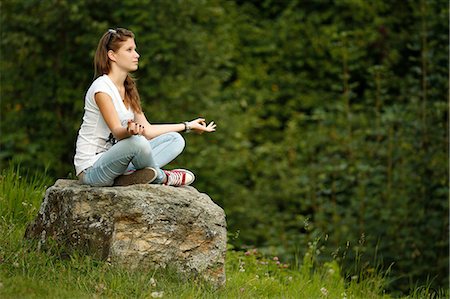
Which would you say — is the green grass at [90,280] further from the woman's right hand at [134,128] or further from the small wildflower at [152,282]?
the woman's right hand at [134,128]

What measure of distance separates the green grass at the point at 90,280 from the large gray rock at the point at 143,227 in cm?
8

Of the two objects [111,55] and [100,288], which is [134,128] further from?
[100,288]

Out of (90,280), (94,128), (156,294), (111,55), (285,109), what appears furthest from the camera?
(285,109)

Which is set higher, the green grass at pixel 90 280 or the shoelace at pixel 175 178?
the shoelace at pixel 175 178

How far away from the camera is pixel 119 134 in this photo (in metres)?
5.31

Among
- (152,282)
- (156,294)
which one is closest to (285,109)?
(152,282)

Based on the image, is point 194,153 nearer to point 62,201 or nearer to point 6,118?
point 6,118

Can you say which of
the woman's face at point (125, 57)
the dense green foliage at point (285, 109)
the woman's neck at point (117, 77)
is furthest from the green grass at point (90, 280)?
the dense green foliage at point (285, 109)

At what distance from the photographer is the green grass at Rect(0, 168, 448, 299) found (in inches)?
188

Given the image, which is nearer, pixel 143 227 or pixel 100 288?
pixel 100 288

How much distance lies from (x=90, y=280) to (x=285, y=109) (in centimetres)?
860

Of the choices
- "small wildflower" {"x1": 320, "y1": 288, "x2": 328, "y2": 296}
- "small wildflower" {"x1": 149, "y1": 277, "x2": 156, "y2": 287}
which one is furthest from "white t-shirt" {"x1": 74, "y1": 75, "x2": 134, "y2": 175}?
"small wildflower" {"x1": 320, "y1": 288, "x2": 328, "y2": 296}

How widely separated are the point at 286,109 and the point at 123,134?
804 centimetres

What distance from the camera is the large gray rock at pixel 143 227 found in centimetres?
516
